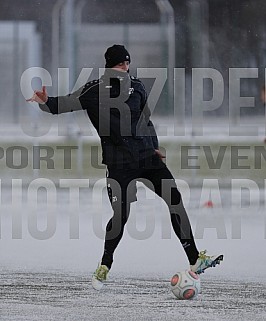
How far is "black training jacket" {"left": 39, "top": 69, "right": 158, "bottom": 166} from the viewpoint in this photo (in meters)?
6.77

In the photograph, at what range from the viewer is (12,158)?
18.6 meters

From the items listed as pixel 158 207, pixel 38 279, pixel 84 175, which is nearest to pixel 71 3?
pixel 84 175

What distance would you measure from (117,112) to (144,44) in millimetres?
12592

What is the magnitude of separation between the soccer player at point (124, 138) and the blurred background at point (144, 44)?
38.7 feet

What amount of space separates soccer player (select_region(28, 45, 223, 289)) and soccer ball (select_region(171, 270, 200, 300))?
0.18 meters

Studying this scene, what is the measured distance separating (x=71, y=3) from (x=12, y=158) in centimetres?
280

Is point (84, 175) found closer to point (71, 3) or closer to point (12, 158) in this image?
point (12, 158)

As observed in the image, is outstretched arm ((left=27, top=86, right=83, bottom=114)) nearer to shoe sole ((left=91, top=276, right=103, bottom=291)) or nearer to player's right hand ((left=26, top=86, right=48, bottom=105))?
player's right hand ((left=26, top=86, right=48, bottom=105))

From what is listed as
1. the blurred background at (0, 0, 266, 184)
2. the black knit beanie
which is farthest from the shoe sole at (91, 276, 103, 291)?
the blurred background at (0, 0, 266, 184)

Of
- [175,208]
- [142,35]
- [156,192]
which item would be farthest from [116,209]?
[142,35]

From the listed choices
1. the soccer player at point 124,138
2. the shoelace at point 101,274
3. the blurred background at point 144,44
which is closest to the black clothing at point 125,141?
the soccer player at point 124,138

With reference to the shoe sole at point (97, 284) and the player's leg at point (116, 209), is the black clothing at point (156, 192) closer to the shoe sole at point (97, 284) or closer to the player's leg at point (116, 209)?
the player's leg at point (116, 209)

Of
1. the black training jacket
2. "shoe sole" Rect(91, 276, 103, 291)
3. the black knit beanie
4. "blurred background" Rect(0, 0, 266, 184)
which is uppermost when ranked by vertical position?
"blurred background" Rect(0, 0, 266, 184)

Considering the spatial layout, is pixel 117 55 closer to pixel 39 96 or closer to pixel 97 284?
pixel 39 96
